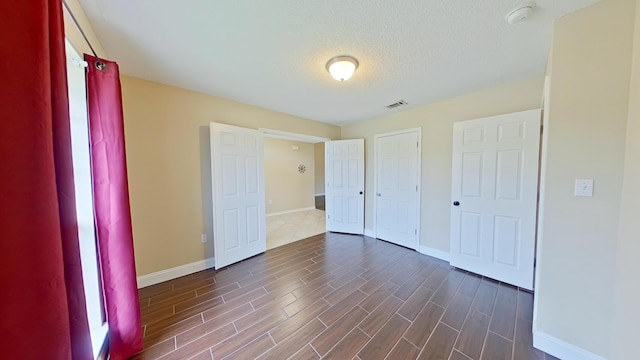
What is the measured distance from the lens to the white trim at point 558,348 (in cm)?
140

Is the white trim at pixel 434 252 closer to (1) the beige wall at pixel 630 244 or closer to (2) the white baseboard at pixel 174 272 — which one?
(1) the beige wall at pixel 630 244

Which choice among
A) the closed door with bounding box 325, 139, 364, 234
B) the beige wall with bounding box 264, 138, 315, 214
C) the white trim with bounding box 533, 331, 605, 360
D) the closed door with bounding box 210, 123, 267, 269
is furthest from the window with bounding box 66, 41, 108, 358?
the beige wall with bounding box 264, 138, 315, 214

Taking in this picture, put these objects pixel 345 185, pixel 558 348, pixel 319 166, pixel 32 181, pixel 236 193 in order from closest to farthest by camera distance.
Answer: pixel 32 181
pixel 558 348
pixel 236 193
pixel 345 185
pixel 319 166

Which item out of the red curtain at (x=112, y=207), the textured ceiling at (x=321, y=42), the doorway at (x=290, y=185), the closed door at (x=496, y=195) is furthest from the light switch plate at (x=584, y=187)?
the doorway at (x=290, y=185)

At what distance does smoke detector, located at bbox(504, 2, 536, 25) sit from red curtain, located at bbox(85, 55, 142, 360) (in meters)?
2.82

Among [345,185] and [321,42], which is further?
[345,185]

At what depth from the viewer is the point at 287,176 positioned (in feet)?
21.3

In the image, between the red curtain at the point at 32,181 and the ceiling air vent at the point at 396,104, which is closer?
the red curtain at the point at 32,181

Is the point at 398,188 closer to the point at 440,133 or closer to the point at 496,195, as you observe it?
the point at 440,133

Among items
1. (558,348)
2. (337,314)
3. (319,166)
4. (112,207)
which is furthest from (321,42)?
(319,166)

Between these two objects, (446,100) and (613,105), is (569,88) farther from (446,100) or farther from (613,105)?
(446,100)

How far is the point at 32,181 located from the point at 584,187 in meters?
2.85

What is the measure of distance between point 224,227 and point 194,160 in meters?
0.99

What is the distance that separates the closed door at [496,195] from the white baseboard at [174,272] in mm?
3429
